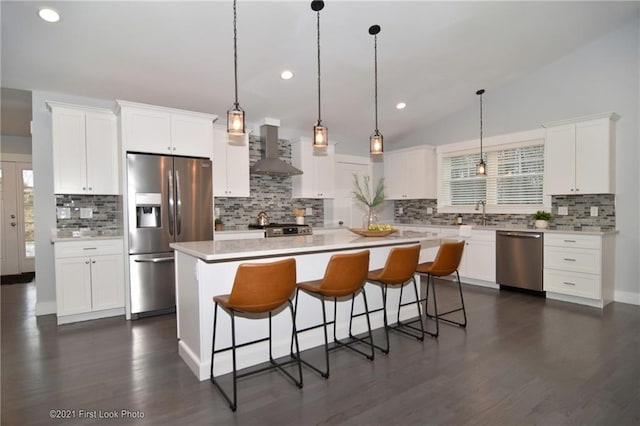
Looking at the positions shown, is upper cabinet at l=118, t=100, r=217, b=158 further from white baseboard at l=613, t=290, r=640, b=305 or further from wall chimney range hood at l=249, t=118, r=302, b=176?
white baseboard at l=613, t=290, r=640, b=305

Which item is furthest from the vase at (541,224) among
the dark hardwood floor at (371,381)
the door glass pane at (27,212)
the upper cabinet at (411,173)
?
the door glass pane at (27,212)

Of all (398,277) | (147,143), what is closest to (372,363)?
(398,277)

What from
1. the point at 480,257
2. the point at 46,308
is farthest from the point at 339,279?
the point at 46,308

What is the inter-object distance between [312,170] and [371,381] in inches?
163

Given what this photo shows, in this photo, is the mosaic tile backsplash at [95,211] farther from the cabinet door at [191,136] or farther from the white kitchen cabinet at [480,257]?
the white kitchen cabinet at [480,257]

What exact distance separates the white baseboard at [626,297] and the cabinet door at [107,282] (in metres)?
6.42

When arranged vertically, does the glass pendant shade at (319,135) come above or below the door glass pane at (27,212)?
above

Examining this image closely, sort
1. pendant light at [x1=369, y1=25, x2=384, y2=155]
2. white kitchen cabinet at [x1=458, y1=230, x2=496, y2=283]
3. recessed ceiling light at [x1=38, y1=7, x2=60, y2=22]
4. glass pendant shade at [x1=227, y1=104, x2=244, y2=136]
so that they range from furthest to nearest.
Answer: white kitchen cabinet at [x1=458, y1=230, x2=496, y2=283] < pendant light at [x1=369, y1=25, x2=384, y2=155] < recessed ceiling light at [x1=38, y1=7, x2=60, y2=22] < glass pendant shade at [x1=227, y1=104, x2=244, y2=136]

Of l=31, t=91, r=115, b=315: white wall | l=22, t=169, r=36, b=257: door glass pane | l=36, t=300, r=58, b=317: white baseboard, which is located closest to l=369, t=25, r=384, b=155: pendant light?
l=31, t=91, r=115, b=315: white wall

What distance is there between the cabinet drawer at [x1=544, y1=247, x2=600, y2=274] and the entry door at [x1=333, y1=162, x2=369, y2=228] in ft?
11.2

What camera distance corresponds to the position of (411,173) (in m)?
6.94

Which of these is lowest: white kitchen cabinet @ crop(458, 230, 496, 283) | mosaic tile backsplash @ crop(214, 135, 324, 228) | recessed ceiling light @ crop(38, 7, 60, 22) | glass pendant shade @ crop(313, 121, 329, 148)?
white kitchen cabinet @ crop(458, 230, 496, 283)

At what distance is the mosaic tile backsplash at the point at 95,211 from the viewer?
4.38 metres

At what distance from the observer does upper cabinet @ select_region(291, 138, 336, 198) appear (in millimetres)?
6082
